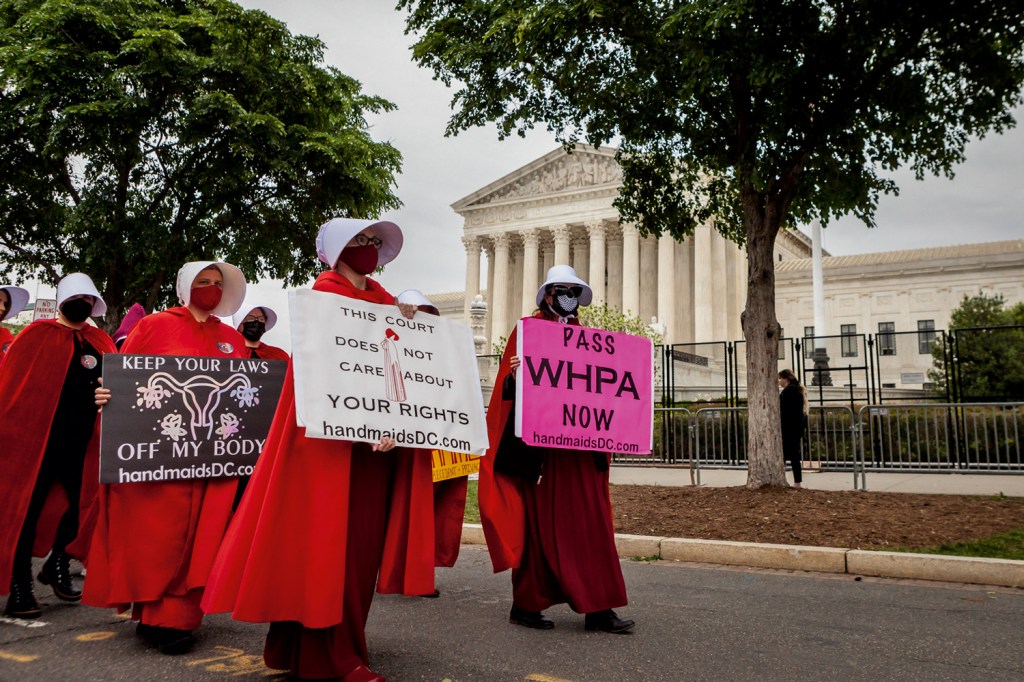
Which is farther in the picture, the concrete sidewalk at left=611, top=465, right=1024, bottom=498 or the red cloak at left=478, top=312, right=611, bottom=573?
the concrete sidewalk at left=611, top=465, right=1024, bottom=498

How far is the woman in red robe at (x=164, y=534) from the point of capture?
4.13 m

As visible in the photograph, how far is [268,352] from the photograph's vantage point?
6.77m

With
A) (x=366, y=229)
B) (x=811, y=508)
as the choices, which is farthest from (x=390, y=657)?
(x=811, y=508)

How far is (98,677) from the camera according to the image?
3609 millimetres

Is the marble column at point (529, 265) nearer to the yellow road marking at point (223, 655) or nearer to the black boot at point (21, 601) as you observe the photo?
the black boot at point (21, 601)

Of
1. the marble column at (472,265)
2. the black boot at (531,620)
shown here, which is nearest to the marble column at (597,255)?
the marble column at (472,265)

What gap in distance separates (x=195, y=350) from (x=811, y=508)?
21.9 ft

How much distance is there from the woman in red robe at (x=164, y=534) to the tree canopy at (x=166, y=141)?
41.5 feet

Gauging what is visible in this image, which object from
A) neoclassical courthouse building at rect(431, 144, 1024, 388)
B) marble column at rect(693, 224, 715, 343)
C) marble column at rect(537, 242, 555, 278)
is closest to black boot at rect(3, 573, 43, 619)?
marble column at rect(693, 224, 715, 343)

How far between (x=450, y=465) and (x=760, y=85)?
662cm

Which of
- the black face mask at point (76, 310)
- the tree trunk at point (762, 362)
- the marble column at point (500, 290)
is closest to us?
the black face mask at point (76, 310)

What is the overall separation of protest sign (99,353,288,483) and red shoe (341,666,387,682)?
5.41ft

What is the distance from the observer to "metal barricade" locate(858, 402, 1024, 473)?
12.9 metres

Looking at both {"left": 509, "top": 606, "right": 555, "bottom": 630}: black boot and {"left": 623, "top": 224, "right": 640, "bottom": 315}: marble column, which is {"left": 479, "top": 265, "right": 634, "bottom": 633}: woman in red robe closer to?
{"left": 509, "top": 606, "right": 555, "bottom": 630}: black boot
